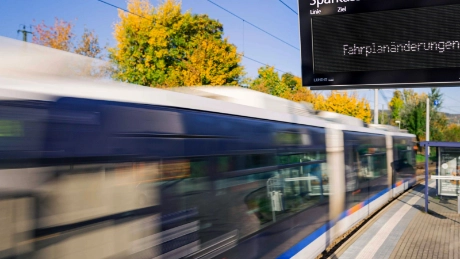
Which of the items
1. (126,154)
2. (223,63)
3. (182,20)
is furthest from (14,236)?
(182,20)

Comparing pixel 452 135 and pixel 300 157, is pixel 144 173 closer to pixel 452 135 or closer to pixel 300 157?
pixel 300 157

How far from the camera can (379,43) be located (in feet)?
31.1

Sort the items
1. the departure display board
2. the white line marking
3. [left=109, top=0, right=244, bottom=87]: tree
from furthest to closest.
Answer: [left=109, top=0, right=244, bottom=87]: tree < the white line marking < the departure display board

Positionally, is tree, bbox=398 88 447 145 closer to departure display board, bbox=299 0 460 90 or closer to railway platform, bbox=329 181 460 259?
railway platform, bbox=329 181 460 259

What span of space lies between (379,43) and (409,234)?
16.2 feet

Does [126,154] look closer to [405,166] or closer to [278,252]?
[278,252]

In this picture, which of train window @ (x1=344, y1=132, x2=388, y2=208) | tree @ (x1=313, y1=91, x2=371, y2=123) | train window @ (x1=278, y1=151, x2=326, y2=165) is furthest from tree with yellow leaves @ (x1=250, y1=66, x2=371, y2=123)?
train window @ (x1=278, y1=151, x2=326, y2=165)

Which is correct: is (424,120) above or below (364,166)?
above

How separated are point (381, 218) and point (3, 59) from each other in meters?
13.1

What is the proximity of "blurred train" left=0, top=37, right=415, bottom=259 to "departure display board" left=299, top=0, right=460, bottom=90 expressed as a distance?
2.46 metres

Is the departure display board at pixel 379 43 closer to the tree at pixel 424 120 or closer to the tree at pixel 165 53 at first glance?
the tree at pixel 165 53

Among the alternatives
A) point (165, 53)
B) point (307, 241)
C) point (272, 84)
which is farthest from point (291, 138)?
point (272, 84)

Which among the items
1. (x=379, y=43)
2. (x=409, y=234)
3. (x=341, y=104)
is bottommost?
(x=409, y=234)

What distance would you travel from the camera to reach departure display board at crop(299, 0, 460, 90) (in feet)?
29.9
